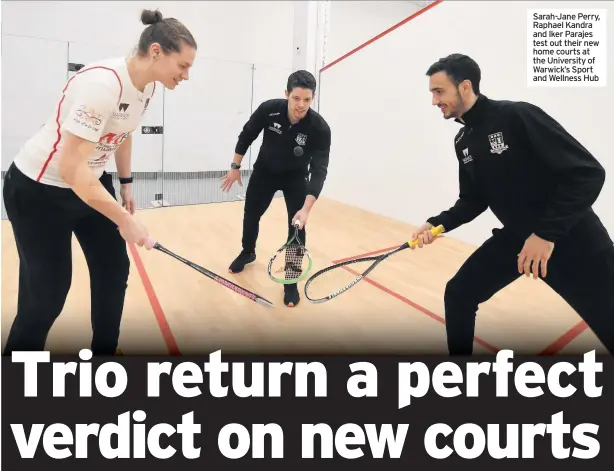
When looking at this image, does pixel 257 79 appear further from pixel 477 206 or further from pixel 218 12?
pixel 477 206

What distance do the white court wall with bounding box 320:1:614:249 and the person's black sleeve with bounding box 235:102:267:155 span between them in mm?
1777

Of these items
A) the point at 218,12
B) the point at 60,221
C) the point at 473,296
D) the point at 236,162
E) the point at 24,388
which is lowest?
the point at 24,388

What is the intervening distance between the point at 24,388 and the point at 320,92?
4.69 m

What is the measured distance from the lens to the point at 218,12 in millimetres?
5859

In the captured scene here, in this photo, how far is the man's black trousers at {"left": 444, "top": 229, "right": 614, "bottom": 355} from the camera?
126 centimetres

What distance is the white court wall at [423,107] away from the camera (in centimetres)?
289

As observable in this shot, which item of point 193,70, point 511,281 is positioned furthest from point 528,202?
point 193,70

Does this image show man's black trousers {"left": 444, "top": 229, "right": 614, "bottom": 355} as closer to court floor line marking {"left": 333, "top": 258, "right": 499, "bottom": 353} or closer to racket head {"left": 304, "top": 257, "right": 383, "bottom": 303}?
court floor line marking {"left": 333, "top": 258, "right": 499, "bottom": 353}

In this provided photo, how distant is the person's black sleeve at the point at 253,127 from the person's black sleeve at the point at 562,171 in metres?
1.33

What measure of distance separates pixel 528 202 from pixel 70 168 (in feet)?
3.68

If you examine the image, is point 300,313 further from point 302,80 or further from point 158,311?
point 302,80

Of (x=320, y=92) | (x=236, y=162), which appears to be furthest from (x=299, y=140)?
(x=320, y=92)

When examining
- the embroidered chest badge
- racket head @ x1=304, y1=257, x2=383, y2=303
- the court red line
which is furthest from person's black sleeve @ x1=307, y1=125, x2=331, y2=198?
the court red line

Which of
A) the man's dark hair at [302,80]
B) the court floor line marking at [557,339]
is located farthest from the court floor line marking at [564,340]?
the man's dark hair at [302,80]
